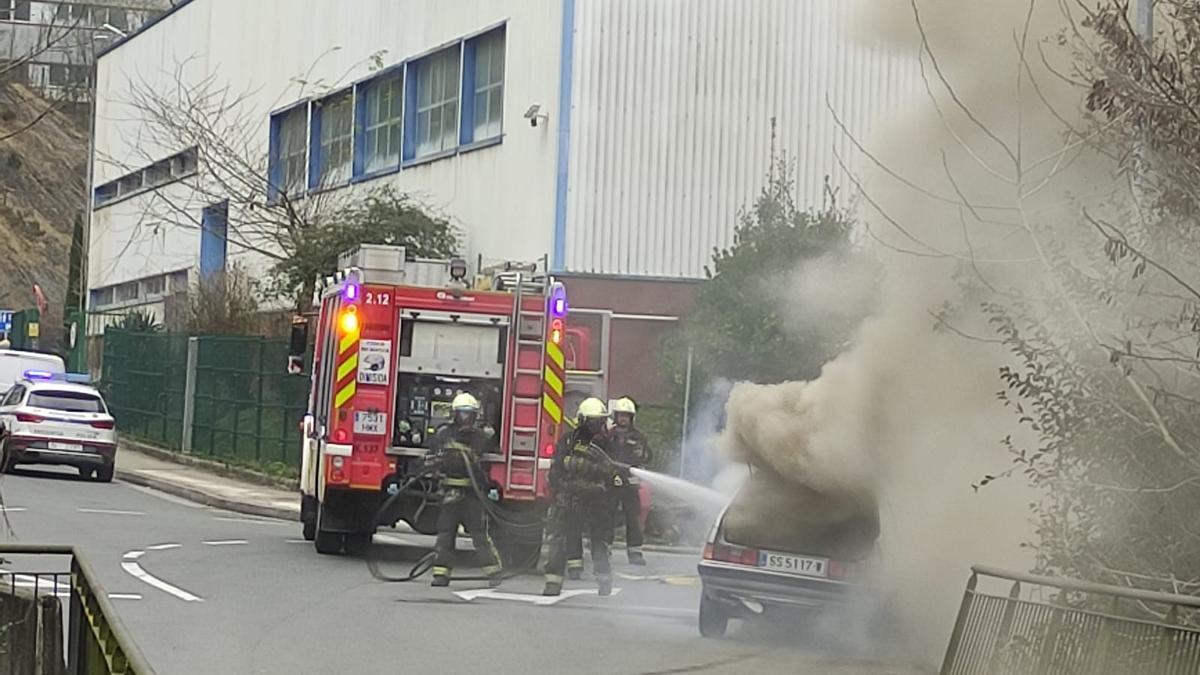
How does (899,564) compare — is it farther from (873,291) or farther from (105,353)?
(105,353)

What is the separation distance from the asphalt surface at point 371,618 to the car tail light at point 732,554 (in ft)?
2.15

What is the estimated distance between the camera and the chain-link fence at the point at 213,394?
33.5m

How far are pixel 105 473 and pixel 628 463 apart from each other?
16419 millimetres

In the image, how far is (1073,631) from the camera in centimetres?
971

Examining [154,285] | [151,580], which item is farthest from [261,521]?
[154,285]

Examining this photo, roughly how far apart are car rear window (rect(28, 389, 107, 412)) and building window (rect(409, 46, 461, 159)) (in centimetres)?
834

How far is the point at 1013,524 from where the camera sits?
47.5 ft

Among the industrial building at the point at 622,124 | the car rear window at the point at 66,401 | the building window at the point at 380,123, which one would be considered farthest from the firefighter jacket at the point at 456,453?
Answer: the building window at the point at 380,123

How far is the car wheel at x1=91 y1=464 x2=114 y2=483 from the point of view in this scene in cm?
3175

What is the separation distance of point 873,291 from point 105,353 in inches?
1220

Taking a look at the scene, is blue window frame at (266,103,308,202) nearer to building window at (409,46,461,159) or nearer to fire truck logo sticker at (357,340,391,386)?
building window at (409,46,461,159)

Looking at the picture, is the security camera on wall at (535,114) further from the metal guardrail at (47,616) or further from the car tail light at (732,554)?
the metal guardrail at (47,616)

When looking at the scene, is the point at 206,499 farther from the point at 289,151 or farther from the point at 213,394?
the point at 289,151

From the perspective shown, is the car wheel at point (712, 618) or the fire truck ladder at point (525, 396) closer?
the car wheel at point (712, 618)
